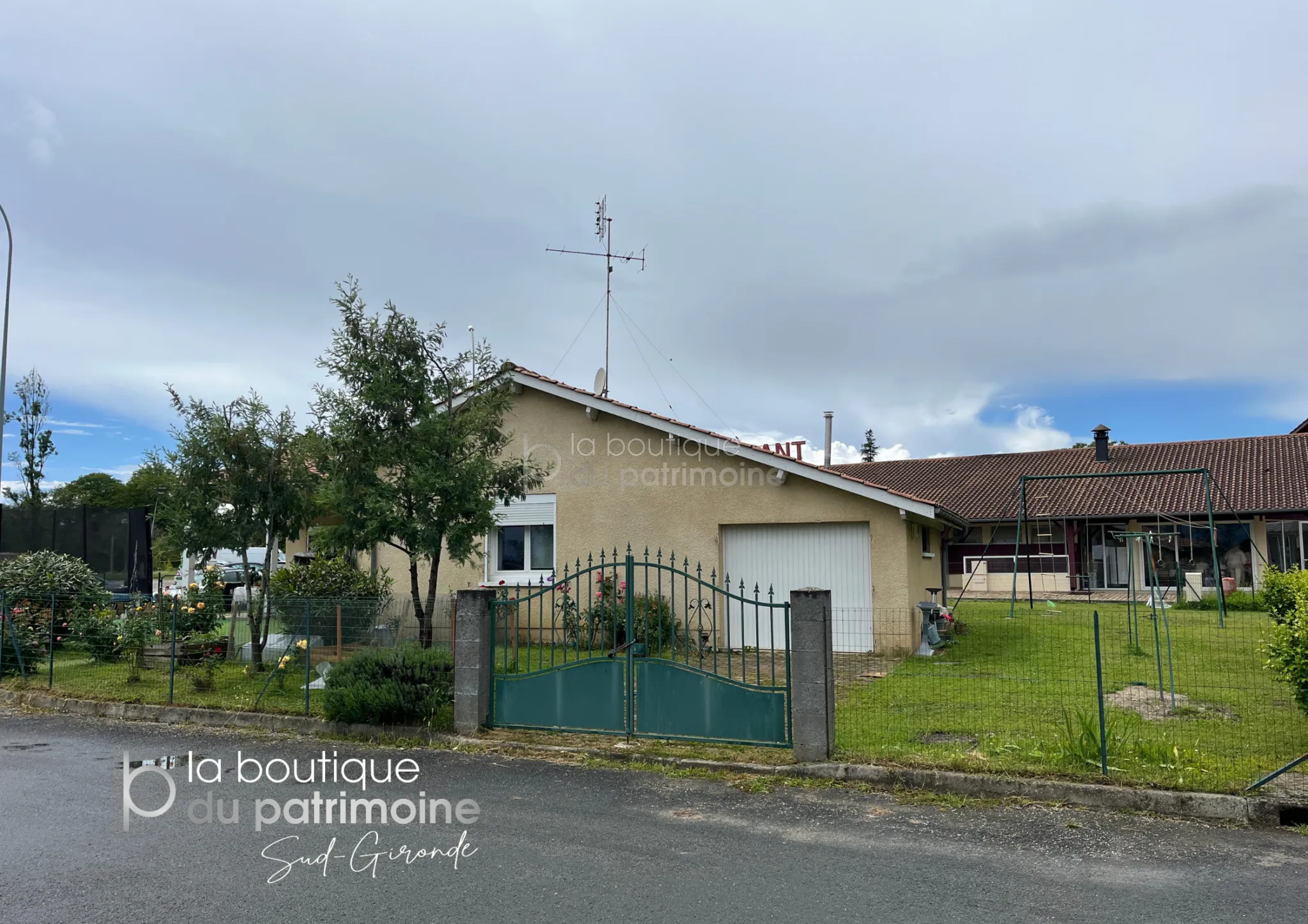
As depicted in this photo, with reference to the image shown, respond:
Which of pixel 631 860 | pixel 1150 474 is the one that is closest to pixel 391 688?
pixel 631 860

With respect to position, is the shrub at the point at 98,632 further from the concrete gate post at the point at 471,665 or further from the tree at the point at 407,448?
the concrete gate post at the point at 471,665

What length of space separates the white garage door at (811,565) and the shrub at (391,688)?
626 cm

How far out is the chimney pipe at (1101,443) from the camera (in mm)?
31453

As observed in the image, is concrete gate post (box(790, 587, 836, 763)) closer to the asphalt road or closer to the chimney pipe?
the asphalt road

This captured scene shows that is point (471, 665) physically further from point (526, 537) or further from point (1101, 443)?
point (1101, 443)

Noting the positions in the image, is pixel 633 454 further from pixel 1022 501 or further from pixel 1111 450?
pixel 1111 450

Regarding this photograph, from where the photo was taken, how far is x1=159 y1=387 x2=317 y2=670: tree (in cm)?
1220

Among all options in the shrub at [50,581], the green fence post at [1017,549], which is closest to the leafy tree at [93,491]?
the shrub at [50,581]

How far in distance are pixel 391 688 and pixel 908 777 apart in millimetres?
5245

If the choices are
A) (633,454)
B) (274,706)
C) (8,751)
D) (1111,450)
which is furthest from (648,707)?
(1111,450)

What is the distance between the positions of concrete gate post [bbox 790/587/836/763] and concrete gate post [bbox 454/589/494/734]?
3.24m

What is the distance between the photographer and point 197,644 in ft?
41.6

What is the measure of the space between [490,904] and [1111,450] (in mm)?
33727

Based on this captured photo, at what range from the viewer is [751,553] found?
49.9 ft
